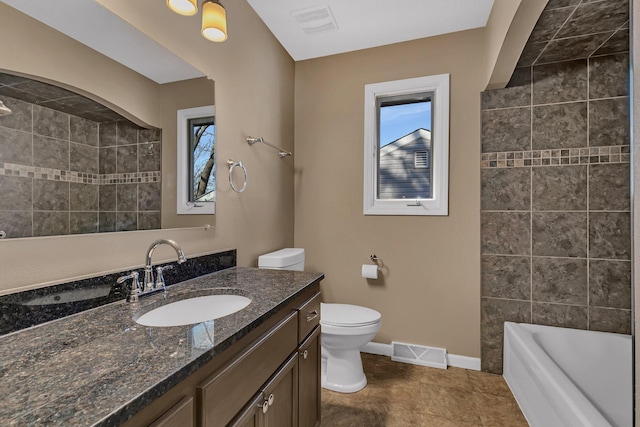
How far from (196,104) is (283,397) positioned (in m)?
1.39

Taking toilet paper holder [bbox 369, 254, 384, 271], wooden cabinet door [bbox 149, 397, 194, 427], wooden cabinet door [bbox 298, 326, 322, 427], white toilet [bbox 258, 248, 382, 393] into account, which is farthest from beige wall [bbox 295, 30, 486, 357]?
wooden cabinet door [bbox 149, 397, 194, 427]

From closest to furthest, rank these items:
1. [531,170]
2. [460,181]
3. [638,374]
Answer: [638,374] → [531,170] → [460,181]

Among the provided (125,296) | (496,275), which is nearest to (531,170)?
(496,275)

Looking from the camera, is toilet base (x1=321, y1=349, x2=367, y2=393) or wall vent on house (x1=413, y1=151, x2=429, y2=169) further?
wall vent on house (x1=413, y1=151, x2=429, y2=169)

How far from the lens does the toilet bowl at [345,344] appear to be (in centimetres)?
194

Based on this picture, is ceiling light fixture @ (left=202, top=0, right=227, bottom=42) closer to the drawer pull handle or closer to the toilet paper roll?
the drawer pull handle

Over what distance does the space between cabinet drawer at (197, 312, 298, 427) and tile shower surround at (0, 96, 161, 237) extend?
0.70m

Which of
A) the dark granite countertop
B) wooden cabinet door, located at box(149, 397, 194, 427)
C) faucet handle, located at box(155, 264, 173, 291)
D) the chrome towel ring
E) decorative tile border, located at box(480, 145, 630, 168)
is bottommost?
wooden cabinet door, located at box(149, 397, 194, 427)

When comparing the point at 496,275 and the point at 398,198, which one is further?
the point at 398,198

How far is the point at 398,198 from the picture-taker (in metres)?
2.59

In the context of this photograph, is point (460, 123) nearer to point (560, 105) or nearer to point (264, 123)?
point (560, 105)

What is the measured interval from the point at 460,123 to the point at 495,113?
0.24m

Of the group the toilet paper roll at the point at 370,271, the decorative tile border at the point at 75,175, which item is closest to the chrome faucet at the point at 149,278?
the decorative tile border at the point at 75,175

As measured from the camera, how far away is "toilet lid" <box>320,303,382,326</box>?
77.7 inches
